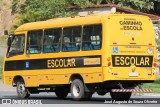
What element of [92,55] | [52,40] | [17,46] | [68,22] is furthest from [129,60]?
[17,46]

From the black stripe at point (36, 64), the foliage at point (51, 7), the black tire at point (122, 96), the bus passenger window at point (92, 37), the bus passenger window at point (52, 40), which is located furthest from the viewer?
the foliage at point (51, 7)

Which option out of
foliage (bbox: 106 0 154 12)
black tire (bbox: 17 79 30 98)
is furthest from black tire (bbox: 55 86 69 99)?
foliage (bbox: 106 0 154 12)

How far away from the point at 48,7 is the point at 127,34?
904 inches

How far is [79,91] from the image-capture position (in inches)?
914

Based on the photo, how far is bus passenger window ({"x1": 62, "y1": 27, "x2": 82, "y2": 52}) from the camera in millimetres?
23547

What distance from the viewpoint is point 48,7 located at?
1785 inches

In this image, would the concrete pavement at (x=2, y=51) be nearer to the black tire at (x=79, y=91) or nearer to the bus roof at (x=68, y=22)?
the bus roof at (x=68, y=22)

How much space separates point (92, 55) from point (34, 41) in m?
3.66

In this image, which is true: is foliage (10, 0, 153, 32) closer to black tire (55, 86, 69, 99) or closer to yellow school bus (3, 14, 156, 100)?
black tire (55, 86, 69, 99)

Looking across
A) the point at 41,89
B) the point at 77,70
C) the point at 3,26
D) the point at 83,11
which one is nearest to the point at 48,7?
the point at 83,11

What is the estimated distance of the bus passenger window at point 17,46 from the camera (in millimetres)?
26114

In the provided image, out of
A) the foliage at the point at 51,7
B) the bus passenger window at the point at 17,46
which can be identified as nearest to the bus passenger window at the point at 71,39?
the bus passenger window at the point at 17,46

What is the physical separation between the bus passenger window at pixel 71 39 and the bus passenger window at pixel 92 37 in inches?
12.9

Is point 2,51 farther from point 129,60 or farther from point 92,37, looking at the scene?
point 129,60
